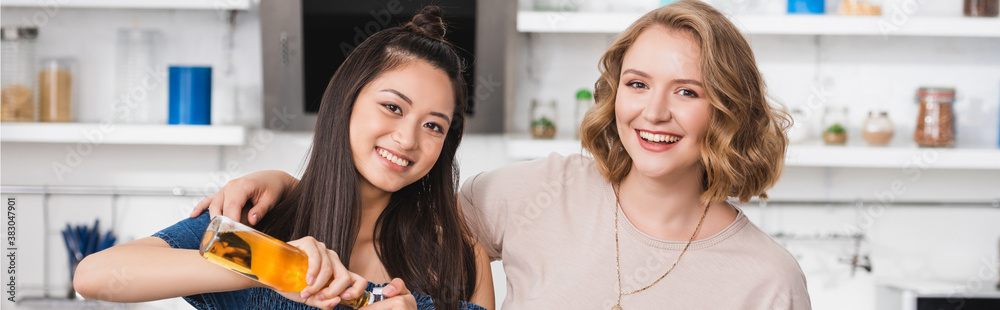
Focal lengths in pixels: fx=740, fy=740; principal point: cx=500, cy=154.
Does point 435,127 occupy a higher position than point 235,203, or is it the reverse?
point 435,127

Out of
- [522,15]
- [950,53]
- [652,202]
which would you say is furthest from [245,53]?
[950,53]

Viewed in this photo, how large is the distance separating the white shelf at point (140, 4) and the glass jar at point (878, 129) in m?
1.70

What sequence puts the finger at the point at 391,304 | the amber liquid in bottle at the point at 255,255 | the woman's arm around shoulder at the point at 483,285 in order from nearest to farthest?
the amber liquid in bottle at the point at 255,255
the finger at the point at 391,304
the woman's arm around shoulder at the point at 483,285

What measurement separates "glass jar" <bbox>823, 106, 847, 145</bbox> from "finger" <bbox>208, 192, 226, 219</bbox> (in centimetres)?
166

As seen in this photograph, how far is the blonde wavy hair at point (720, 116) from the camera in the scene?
3.43 ft

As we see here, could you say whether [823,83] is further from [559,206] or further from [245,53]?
[245,53]

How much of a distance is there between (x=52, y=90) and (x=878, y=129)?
2223mm

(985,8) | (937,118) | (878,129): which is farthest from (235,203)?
(985,8)

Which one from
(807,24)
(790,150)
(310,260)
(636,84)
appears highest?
(807,24)

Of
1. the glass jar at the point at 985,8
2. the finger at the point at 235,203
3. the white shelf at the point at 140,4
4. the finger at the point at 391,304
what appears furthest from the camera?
the glass jar at the point at 985,8

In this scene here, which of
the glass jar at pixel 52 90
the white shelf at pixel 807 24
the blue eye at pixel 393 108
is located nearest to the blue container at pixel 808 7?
the white shelf at pixel 807 24

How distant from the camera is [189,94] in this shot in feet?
6.29

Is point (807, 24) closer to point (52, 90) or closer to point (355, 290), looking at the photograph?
point (355, 290)

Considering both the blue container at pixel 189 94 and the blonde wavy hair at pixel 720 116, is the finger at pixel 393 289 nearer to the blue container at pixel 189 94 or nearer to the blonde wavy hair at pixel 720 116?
the blonde wavy hair at pixel 720 116
